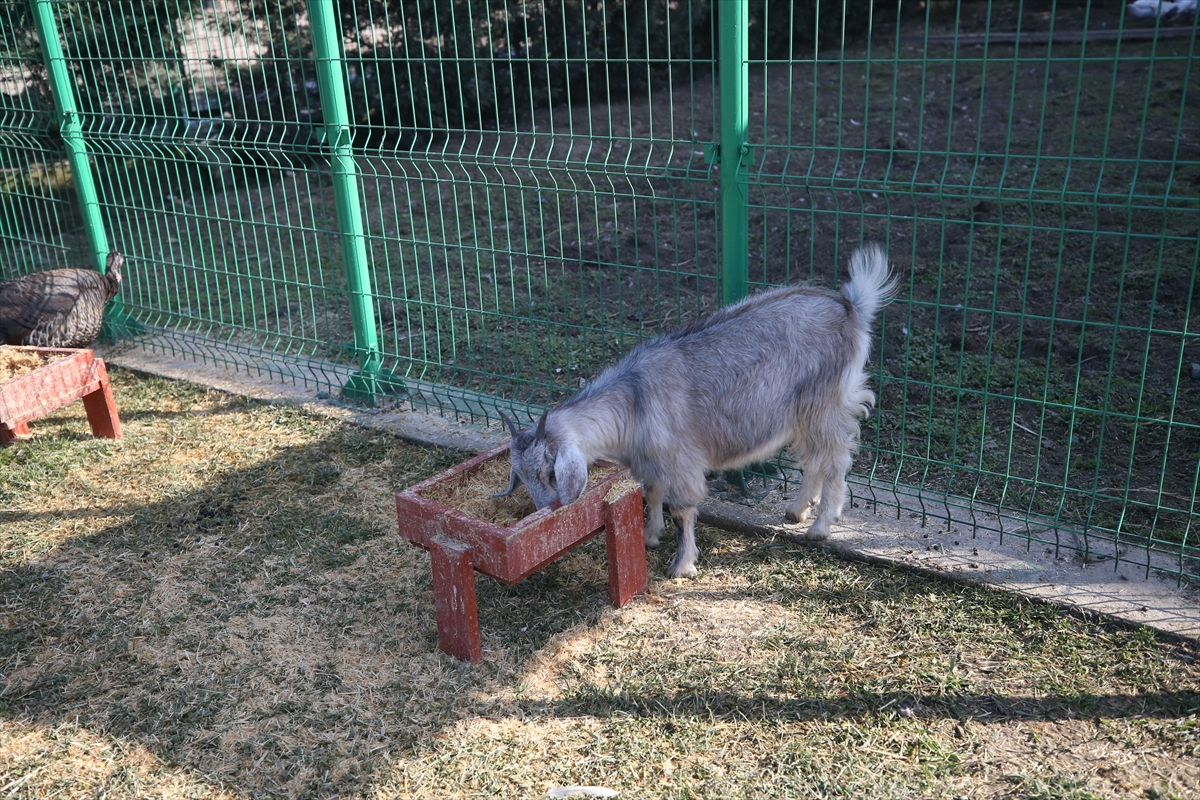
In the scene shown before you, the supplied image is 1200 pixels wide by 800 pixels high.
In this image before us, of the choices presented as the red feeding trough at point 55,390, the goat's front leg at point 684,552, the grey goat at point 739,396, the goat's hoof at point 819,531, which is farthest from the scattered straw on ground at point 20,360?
the goat's hoof at point 819,531

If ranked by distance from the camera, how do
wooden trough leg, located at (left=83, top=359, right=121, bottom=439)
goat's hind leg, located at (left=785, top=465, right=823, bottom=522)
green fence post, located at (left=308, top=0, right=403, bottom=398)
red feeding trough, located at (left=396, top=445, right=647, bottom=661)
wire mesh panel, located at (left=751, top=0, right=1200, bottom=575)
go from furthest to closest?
1. wooden trough leg, located at (left=83, top=359, right=121, bottom=439)
2. green fence post, located at (left=308, top=0, right=403, bottom=398)
3. goat's hind leg, located at (left=785, top=465, right=823, bottom=522)
4. wire mesh panel, located at (left=751, top=0, right=1200, bottom=575)
5. red feeding trough, located at (left=396, top=445, right=647, bottom=661)

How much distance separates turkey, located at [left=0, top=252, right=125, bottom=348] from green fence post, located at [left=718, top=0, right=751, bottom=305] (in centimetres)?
411

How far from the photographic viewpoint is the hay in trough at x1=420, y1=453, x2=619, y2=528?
11.4ft

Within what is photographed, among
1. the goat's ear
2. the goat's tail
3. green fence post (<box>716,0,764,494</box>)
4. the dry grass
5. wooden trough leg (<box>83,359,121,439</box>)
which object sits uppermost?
green fence post (<box>716,0,764,494</box>)

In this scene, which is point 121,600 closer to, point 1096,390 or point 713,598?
point 713,598

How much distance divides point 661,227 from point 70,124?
4.12 m

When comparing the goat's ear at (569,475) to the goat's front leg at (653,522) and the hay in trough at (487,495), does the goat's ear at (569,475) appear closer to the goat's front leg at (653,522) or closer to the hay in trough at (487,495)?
the hay in trough at (487,495)

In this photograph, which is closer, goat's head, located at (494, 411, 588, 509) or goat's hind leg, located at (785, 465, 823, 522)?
goat's head, located at (494, 411, 588, 509)

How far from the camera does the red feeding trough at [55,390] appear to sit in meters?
4.47

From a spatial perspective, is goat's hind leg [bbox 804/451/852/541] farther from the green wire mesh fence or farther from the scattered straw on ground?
the scattered straw on ground

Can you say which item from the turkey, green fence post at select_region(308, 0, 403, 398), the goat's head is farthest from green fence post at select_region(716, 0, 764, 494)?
the turkey

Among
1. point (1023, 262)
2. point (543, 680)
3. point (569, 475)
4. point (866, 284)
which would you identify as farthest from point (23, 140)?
point (1023, 262)

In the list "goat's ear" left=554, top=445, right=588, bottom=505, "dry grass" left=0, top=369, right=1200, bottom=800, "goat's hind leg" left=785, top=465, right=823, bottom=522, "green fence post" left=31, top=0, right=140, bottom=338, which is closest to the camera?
"dry grass" left=0, top=369, right=1200, bottom=800

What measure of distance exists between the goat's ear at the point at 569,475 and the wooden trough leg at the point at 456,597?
0.37 m
